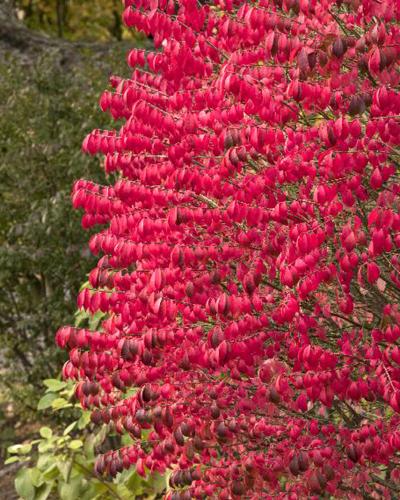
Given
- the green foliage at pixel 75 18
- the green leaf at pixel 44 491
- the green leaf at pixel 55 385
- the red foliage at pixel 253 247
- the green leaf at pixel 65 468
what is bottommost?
the green foliage at pixel 75 18

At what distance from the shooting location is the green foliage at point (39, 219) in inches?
321

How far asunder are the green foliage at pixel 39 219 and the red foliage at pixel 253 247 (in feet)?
11.2

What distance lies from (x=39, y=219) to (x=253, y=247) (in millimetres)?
4404

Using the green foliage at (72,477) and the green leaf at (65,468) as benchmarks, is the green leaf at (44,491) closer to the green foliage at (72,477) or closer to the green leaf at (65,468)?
the green foliage at (72,477)

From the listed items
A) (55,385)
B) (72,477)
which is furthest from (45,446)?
(55,385)

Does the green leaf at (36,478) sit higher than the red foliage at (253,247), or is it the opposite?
the red foliage at (253,247)

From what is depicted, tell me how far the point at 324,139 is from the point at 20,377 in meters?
6.27

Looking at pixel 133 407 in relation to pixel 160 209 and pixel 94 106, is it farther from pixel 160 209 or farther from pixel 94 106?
pixel 94 106

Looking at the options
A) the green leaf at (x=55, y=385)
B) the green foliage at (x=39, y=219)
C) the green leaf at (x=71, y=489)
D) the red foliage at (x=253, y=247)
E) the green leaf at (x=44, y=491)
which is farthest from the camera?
the green foliage at (x=39, y=219)

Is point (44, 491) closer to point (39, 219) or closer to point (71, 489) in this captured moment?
point (71, 489)

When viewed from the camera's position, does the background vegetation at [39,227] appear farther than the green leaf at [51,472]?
Yes

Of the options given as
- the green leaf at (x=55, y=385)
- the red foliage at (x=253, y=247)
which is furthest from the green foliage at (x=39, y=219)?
the red foliage at (x=253, y=247)

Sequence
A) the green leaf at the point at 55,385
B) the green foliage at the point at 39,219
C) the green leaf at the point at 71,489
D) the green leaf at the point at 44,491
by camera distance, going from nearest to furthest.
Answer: the green leaf at the point at 71,489 → the green leaf at the point at 44,491 → the green leaf at the point at 55,385 → the green foliage at the point at 39,219

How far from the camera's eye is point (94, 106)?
8.72 metres
